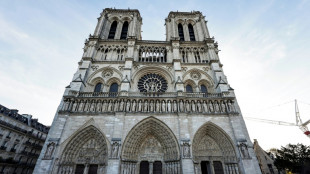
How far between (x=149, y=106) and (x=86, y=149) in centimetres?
598

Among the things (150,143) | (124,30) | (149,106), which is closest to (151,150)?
(150,143)

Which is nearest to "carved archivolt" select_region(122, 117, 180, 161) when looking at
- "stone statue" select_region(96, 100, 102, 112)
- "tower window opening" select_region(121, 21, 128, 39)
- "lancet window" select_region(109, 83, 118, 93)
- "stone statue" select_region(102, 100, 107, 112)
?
"stone statue" select_region(102, 100, 107, 112)

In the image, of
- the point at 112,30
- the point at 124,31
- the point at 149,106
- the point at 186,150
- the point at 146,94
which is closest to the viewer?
the point at 186,150

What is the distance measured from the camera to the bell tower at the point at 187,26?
19.7 metres

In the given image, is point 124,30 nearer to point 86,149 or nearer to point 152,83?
→ point 152,83

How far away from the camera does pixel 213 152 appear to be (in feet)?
38.5

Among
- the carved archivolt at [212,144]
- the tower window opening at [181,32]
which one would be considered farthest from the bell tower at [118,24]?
the carved archivolt at [212,144]

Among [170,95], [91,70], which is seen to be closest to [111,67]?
[91,70]

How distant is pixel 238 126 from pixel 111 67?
13.2 metres

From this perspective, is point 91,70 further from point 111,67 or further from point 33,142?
point 33,142

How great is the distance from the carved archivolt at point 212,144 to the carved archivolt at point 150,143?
6.42 feet

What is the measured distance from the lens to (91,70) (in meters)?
15.6

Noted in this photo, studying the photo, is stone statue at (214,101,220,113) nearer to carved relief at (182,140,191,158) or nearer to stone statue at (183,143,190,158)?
carved relief at (182,140,191,158)

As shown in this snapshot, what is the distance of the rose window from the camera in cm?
1523
